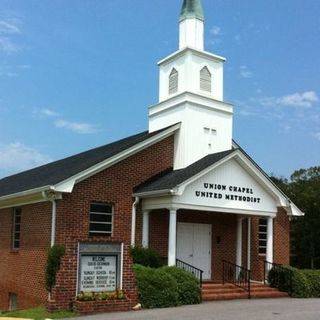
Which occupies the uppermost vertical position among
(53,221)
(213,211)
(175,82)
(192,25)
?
(192,25)

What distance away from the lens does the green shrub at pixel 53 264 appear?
1770 centimetres

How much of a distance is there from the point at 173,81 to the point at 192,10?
329 cm

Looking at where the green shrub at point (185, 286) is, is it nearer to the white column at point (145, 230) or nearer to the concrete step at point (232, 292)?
the concrete step at point (232, 292)

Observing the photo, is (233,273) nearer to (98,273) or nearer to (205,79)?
(98,273)

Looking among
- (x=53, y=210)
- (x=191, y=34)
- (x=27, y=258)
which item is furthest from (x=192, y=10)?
(x=27, y=258)

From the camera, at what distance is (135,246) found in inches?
804

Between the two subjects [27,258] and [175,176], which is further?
[27,258]

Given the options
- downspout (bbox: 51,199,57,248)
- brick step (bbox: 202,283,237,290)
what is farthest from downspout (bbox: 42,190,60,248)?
brick step (bbox: 202,283,237,290)

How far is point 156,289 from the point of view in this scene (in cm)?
1775

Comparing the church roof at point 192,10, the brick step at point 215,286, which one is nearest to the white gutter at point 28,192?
the brick step at point 215,286

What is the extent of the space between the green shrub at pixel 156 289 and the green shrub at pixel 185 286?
274 mm

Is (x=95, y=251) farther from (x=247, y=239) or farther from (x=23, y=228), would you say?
(x=247, y=239)

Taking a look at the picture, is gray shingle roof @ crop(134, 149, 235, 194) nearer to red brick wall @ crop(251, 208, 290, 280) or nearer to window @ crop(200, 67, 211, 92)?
window @ crop(200, 67, 211, 92)

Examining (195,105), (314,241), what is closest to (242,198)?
(195,105)
